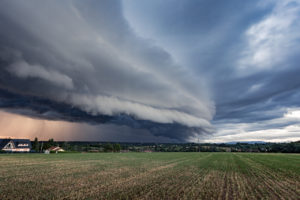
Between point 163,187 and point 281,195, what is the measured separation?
9.96m

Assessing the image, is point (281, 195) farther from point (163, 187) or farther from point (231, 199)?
point (163, 187)

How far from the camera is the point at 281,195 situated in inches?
611

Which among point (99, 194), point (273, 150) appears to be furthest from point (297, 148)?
point (99, 194)

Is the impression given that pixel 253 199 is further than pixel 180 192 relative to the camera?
No

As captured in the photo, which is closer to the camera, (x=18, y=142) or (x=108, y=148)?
(x=18, y=142)

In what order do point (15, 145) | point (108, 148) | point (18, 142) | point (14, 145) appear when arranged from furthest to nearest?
point (108, 148) → point (18, 142) → point (15, 145) → point (14, 145)

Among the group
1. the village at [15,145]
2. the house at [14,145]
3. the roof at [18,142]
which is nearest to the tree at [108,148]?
the village at [15,145]

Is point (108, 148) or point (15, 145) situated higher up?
point (15, 145)

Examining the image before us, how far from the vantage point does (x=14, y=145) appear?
10319 cm

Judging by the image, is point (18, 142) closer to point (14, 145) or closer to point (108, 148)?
point (14, 145)

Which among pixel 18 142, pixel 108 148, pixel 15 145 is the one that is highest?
pixel 18 142

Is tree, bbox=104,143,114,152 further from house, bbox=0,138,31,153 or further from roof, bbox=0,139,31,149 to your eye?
roof, bbox=0,139,31,149

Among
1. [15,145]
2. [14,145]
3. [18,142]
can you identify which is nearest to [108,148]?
[18,142]

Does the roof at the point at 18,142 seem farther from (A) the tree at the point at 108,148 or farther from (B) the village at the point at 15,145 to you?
(A) the tree at the point at 108,148
